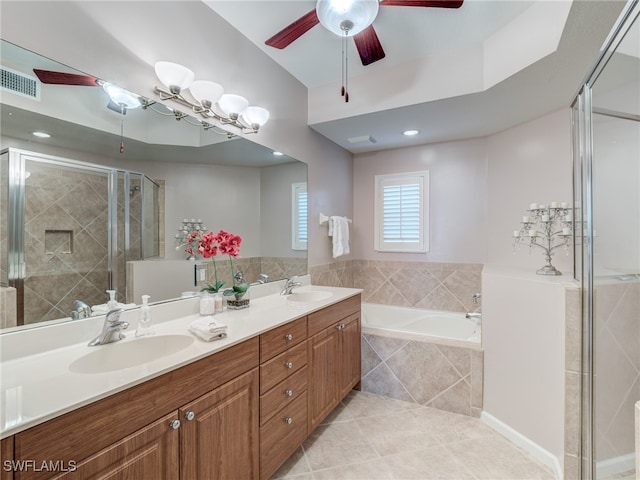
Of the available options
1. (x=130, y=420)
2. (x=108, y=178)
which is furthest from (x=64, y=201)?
(x=130, y=420)

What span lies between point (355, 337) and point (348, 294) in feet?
1.33

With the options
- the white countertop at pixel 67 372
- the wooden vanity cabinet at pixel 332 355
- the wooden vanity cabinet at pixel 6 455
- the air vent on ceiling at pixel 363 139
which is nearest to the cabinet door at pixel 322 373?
the wooden vanity cabinet at pixel 332 355

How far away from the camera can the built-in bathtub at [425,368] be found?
7.53ft

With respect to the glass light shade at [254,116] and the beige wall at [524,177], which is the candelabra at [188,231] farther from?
the beige wall at [524,177]

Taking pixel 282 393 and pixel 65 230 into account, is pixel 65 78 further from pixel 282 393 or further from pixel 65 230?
pixel 282 393

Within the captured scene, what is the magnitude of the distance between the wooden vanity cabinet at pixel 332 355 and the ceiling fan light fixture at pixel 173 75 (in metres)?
1.48

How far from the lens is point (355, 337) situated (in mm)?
2484

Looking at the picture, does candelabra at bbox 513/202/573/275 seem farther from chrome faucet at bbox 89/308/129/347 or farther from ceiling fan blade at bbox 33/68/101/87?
ceiling fan blade at bbox 33/68/101/87

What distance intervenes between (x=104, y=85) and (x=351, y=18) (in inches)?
48.7

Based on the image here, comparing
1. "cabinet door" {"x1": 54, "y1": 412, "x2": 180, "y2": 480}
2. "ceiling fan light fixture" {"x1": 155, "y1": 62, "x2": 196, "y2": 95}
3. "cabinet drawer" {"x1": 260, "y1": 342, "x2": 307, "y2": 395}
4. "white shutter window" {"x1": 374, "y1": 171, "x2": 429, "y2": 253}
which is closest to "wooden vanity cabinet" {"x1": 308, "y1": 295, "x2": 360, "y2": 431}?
"cabinet drawer" {"x1": 260, "y1": 342, "x2": 307, "y2": 395}

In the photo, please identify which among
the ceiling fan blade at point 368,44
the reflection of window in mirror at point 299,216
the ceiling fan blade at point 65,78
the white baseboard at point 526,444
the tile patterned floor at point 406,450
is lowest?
the tile patterned floor at point 406,450

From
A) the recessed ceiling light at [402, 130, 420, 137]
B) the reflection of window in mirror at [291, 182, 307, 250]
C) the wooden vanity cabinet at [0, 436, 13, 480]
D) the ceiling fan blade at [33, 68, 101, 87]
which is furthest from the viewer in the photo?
the recessed ceiling light at [402, 130, 420, 137]

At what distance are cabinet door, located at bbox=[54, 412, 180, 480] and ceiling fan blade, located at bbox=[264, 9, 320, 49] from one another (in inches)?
76.3

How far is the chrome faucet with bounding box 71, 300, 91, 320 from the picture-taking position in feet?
4.07
